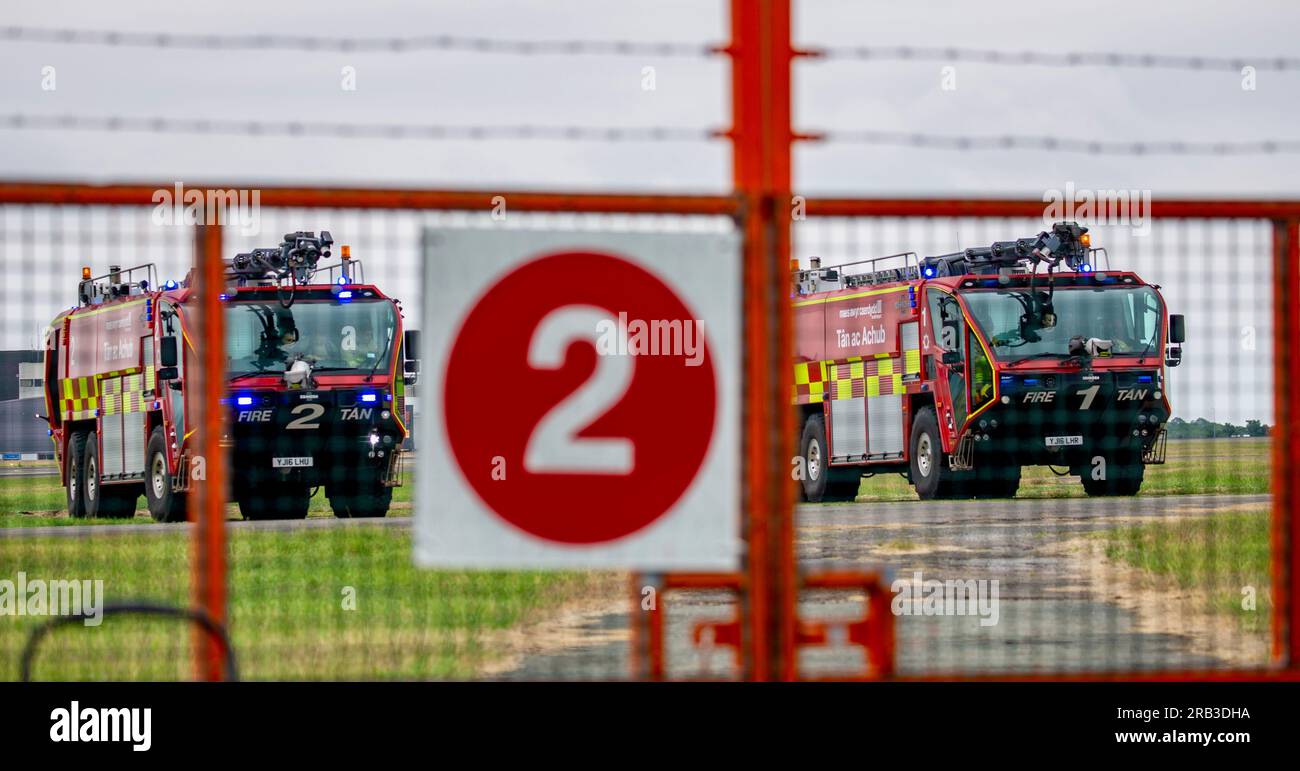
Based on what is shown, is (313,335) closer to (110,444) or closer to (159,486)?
(159,486)

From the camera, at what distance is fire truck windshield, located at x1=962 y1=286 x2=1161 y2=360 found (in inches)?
854

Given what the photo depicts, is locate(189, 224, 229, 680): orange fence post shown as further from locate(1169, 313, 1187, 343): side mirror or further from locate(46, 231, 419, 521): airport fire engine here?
locate(46, 231, 419, 521): airport fire engine

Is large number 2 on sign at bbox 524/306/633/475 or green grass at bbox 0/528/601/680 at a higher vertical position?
large number 2 on sign at bbox 524/306/633/475

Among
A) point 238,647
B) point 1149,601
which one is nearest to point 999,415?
point 1149,601

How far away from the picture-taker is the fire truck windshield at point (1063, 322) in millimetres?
21688

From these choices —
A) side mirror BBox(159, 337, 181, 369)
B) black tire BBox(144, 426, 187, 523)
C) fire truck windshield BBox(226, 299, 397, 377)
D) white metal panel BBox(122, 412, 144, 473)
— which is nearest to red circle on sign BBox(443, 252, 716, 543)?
fire truck windshield BBox(226, 299, 397, 377)

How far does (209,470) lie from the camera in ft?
16.0

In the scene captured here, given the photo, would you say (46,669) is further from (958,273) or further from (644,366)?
(958,273)

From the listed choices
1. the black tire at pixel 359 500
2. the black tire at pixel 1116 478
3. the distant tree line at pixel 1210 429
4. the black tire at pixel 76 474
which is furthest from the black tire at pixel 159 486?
the distant tree line at pixel 1210 429

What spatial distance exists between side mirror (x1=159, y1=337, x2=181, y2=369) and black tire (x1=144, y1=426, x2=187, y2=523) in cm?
81

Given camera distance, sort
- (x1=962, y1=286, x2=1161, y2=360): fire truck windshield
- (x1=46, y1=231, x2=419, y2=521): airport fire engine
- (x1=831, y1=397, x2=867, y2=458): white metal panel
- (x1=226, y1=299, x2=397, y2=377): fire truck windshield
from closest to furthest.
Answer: (x1=46, y1=231, x2=419, y2=521): airport fire engine < (x1=226, y1=299, x2=397, y2=377): fire truck windshield < (x1=962, y1=286, x2=1161, y2=360): fire truck windshield < (x1=831, y1=397, x2=867, y2=458): white metal panel

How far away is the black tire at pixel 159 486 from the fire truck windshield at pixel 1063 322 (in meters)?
9.76

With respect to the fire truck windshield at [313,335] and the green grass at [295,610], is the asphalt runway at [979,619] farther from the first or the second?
the fire truck windshield at [313,335]

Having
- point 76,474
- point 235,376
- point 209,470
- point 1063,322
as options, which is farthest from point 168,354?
point 209,470
